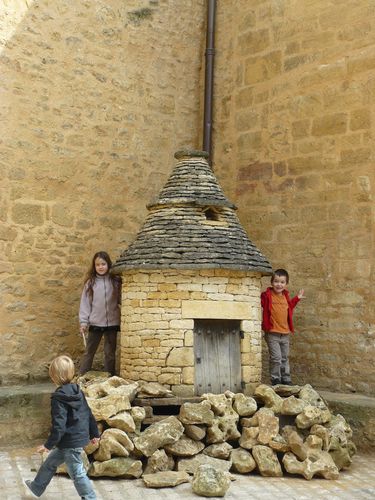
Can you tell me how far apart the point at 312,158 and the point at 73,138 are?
298 centimetres

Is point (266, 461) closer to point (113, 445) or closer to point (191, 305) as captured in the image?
point (113, 445)

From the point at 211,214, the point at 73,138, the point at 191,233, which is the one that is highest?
the point at 73,138

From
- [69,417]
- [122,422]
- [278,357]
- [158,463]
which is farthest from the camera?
[278,357]

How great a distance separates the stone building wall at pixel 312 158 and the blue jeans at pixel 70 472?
387cm

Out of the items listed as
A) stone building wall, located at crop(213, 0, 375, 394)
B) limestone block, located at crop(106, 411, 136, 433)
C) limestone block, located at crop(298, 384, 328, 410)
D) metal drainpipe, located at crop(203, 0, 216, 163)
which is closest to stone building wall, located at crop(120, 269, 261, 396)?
limestone block, located at crop(298, 384, 328, 410)

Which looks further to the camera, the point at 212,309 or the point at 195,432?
the point at 212,309

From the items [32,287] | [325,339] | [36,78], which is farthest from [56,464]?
[36,78]

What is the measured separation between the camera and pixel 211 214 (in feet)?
24.1

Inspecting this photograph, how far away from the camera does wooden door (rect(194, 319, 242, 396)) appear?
6.75 metres

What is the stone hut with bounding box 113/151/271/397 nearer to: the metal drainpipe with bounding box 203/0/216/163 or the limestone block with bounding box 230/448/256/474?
the limestone block with bounding box 230/448/256/474

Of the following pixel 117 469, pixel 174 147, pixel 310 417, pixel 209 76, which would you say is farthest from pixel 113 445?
pixel 209 76

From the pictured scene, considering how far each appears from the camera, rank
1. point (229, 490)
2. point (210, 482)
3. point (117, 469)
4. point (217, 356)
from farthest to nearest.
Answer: point (217, 356) < point (117, 469) < point (229, 490) < point (210, 482)

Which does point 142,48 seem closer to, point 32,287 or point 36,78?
point 36,78

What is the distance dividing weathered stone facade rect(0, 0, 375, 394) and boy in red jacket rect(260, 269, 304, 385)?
2.29 ft
